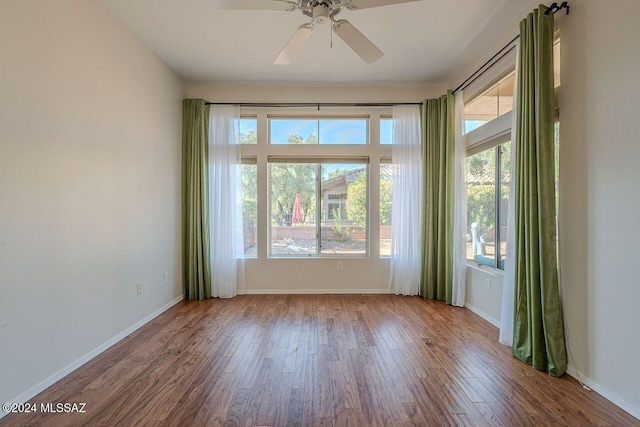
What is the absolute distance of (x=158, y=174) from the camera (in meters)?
3.34

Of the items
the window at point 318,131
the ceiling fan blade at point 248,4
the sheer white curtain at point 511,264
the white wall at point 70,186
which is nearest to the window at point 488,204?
the sheer white curtain at point 511,264

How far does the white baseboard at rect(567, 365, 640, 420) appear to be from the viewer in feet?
5.44

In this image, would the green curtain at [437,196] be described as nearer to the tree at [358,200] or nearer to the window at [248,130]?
the tree at [358,200]

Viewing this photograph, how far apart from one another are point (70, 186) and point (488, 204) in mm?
3971

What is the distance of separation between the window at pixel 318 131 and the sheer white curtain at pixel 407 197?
54cm

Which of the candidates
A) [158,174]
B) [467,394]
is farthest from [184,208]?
[467,394]

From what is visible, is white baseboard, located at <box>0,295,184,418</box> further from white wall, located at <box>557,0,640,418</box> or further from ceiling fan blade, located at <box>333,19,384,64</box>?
white wall, located at <box>557,0,640,418</box>

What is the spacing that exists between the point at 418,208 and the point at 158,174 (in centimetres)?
337

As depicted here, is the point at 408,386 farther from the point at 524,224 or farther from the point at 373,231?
the point at 373,231

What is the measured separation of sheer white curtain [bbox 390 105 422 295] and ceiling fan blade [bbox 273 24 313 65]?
212 cm

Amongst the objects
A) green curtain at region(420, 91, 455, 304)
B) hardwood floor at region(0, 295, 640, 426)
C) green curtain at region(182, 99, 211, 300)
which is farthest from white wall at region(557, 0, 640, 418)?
green curtain at region(182, 99, 211, 300)

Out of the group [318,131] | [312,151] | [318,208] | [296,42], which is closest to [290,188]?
[318,208]

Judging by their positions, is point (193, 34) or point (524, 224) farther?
point (193, 34)

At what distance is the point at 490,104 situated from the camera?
10.4ft
